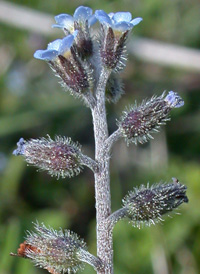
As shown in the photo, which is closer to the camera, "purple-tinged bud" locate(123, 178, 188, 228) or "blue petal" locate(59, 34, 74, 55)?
"blue petal" locate(59, 34, 74, 55)

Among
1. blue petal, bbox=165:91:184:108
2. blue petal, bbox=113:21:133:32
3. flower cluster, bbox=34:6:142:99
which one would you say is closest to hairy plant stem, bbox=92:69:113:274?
flower cluster, bbox=34:6:142:99

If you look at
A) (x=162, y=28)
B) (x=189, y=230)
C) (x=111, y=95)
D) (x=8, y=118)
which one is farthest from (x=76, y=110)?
(x=111, y=95)

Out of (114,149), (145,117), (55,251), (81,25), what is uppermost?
(114,149)

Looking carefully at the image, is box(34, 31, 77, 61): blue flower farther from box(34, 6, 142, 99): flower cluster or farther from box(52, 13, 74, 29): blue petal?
box(52, 13, 74, 29): blue petal

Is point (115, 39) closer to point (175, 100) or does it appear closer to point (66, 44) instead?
point (66, 44)

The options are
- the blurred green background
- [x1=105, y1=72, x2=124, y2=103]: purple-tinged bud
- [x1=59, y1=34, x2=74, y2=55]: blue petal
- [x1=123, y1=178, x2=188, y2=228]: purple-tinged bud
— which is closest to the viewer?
[x1=59, y1=34, x2=74, y2=55]: blue petal

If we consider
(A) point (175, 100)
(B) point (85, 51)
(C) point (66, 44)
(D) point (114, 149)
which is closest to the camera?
(C) point (66, 44)

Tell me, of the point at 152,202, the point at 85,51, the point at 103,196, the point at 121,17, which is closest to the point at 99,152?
the point at 103,196
